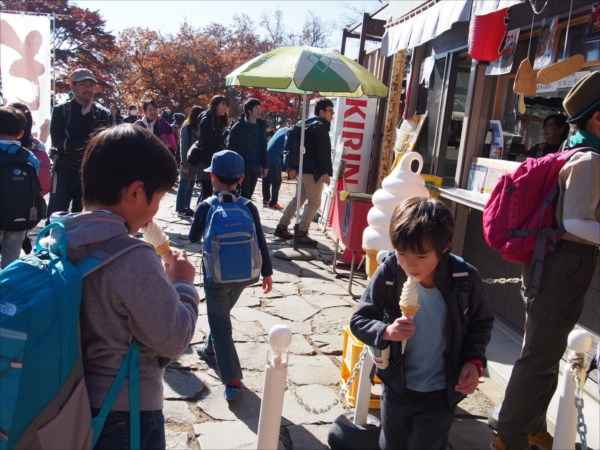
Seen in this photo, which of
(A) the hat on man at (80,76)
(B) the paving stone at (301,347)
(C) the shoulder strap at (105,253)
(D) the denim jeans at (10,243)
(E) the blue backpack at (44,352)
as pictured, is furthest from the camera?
(A) the hat on man at (80,76)

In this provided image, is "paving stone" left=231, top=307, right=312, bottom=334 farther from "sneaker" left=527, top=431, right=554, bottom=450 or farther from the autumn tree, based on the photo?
the autumn tree

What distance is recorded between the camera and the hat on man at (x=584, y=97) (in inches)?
105

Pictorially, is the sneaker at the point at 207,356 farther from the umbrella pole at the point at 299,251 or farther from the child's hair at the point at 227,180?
the umbrella pole at the point at 299,251

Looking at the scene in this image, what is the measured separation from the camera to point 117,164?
1.50 m

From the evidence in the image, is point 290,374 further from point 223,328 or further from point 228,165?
point 228,165

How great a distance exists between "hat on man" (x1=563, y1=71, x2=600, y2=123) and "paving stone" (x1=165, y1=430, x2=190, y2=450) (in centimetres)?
289

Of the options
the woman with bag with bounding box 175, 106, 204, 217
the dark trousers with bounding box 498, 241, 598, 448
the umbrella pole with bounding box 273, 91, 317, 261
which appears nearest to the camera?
the dark trousers with bounding box 498, 241, 598, 448

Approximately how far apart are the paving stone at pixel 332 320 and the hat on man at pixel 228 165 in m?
2.03

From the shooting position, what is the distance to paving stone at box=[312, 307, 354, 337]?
4941 mm

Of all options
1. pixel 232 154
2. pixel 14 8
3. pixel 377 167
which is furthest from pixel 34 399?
pixel 14 8

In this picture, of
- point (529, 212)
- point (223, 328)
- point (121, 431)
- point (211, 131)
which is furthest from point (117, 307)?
point (211, 131)

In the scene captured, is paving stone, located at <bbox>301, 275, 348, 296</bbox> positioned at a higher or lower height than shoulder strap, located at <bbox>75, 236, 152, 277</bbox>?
lower

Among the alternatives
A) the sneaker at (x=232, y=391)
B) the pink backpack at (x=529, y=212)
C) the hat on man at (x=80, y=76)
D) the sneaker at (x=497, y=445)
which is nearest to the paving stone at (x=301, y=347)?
the sneaker at (x=232, y=391)

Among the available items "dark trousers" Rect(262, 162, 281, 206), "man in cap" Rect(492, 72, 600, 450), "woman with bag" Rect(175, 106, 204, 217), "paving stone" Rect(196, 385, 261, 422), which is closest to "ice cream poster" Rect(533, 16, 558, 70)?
"man in cap" Rect(492, 72, 600, 450)
